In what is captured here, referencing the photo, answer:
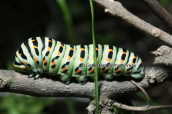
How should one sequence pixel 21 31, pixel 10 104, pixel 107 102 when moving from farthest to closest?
pixel 21 31 < pixel 10 104 < pixel 107 102

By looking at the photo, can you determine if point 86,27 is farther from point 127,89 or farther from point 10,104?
point 127,89

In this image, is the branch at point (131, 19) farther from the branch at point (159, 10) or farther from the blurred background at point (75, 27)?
the blurred background at point (75, 27)

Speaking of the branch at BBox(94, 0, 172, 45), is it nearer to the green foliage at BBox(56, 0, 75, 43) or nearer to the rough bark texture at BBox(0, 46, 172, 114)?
the green foliage at BBox(56, 0, 75, 43)

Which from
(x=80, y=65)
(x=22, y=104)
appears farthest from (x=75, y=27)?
(x=80, y=65)

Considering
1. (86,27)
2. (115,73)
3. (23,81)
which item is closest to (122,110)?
(115,73)

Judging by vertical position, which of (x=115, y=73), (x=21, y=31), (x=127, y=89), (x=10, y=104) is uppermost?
(x=21, y=31)

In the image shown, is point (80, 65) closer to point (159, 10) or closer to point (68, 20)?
point (68, 20)
